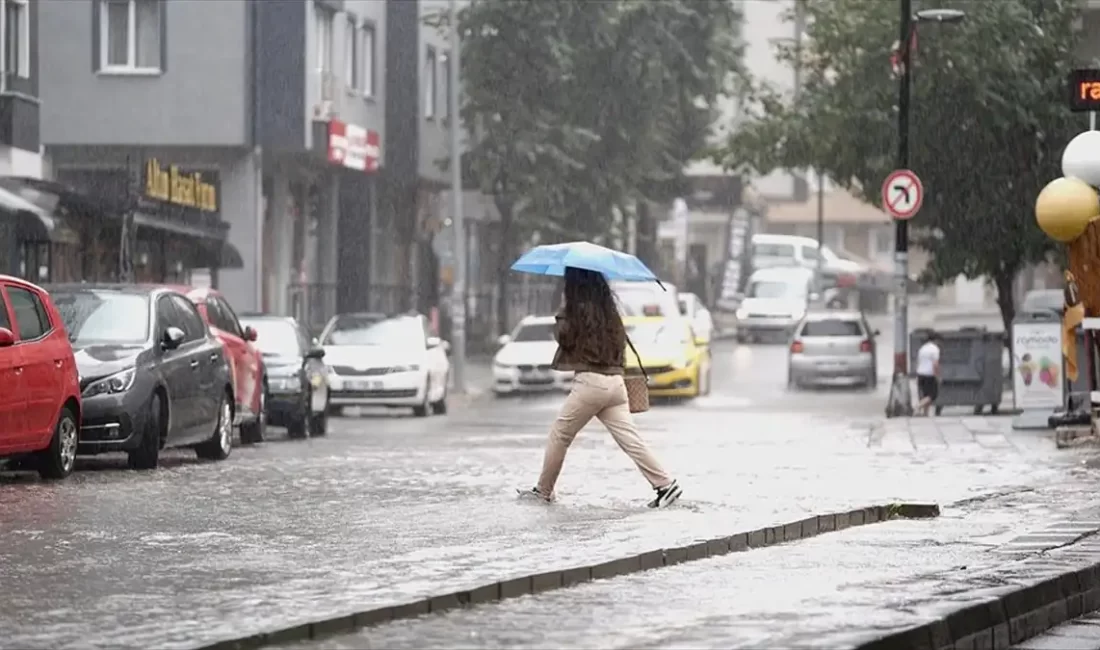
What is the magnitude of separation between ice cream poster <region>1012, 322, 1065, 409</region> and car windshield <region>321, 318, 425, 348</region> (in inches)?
441

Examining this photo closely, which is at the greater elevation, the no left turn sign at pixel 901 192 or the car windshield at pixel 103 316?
the no left turn sign at pixel 901 192

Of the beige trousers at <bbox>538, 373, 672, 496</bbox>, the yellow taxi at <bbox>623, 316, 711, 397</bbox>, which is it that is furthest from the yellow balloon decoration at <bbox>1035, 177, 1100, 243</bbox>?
the yellow taxi at <bbox>623, 316, 711, 397</bbox>

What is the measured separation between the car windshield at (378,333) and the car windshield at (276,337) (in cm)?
706

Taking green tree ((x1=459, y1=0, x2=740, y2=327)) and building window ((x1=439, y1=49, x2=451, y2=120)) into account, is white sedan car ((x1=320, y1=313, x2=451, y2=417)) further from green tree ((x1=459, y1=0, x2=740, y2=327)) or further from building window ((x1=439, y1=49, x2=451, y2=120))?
building window ((x1=439, y1=49, x2=451, y2=120))

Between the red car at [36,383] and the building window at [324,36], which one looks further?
the building window at [324,36]

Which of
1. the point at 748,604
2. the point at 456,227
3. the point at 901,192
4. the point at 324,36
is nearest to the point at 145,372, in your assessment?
the point at 748,604

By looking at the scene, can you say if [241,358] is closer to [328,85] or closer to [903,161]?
[903,161]

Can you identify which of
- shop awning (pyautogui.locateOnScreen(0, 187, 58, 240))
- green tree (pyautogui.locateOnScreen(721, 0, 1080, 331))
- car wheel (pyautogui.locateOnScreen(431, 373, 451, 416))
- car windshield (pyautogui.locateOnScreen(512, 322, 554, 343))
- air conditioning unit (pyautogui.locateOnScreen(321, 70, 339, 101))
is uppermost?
air conditioning unit (pyautogui.locateOnScreen(321, 70, 339, 101))

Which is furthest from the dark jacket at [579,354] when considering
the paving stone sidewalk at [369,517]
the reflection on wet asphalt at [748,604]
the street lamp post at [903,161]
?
the street lamp post at [903,161]

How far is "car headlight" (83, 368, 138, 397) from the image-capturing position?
20609 millimetres

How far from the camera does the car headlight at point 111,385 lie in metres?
20.6

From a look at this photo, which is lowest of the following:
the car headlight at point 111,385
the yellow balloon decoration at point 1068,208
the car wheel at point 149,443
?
the car wheel at point 149,443

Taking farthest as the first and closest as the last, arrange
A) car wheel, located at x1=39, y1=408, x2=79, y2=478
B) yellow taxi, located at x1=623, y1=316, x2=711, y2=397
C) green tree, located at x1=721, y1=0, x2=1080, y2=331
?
yellow taxi, located at x1=623, y1=316, x2=711, y2=397
green tree, located at x1=721, y1=0, x2=1080, y2=331
car wheel, located at x1=39, y1=408, x2=79, y2=478

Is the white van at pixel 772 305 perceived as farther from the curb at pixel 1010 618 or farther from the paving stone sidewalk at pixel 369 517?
the curb at pixel 1010 618
